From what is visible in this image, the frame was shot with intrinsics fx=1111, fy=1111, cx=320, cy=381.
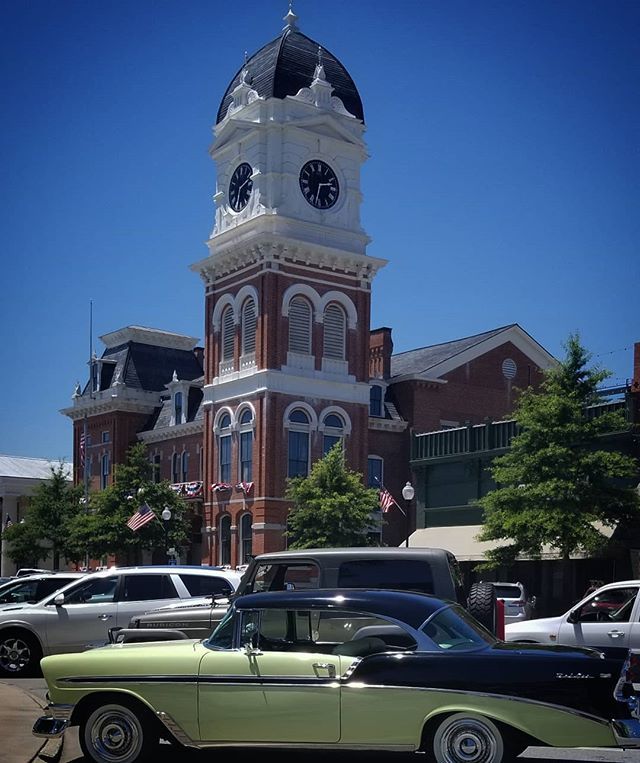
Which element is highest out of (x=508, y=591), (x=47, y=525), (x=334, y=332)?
(x=334, y=332)

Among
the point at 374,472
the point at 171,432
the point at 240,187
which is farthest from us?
the point at 171,432

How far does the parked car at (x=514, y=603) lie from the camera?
26.8 metres

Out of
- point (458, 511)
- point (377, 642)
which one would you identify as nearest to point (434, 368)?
point (458, 511)

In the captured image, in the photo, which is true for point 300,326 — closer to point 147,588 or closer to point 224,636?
point 147,588

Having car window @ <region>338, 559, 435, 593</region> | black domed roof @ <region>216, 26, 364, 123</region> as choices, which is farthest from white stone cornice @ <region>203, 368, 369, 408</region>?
car window @ <region>338, 559, 435, 593</region>

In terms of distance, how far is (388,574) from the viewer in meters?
13.2

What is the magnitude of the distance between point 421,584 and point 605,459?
1864 cm

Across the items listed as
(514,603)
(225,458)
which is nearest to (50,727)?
(514,603)

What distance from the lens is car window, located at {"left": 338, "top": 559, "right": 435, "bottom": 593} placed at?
42.9ft

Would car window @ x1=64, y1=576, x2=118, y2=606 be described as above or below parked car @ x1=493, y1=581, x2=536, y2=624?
above

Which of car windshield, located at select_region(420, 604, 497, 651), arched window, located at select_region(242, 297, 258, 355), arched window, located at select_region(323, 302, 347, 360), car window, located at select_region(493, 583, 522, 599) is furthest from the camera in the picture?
arched window, located at select_region(323, 302, 347, 360)

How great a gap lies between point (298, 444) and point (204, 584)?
32.4 metres

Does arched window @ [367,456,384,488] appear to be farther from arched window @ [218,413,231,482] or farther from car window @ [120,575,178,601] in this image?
car window @ [120,575,178,601]

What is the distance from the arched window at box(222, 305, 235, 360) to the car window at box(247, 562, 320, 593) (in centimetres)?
3918
